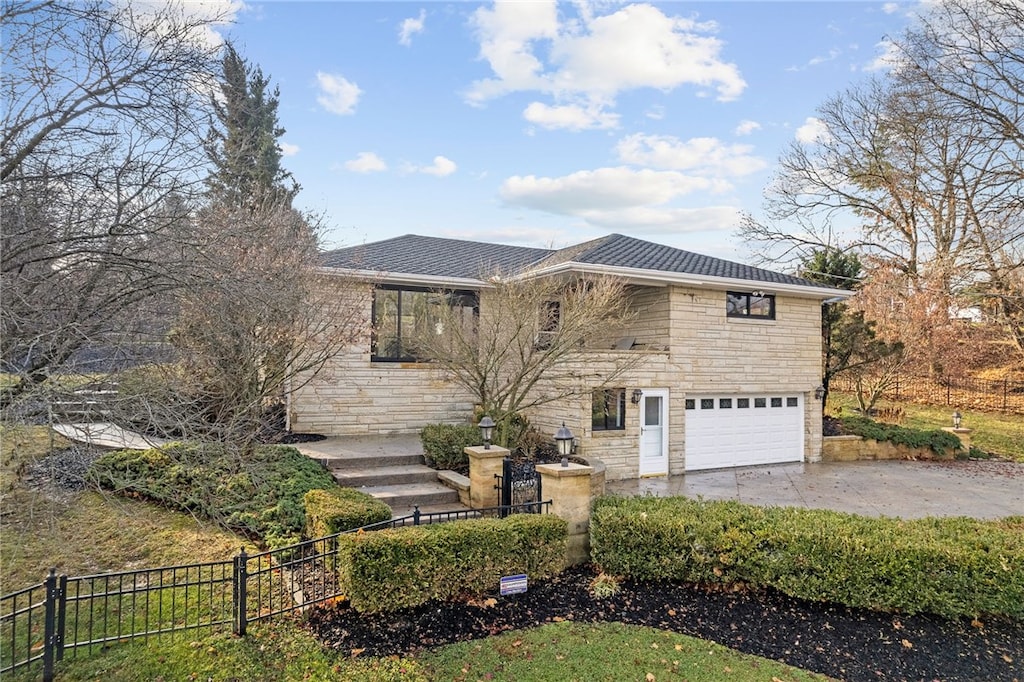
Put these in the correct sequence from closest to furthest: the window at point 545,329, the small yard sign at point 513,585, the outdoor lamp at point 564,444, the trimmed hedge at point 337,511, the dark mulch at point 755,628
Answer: the dark mulch at point 755,628
the small yard sign at point 513,585
the trimmed hedge at point 337,511
the outdoor lamp at point 564,444
the window at point 545,329

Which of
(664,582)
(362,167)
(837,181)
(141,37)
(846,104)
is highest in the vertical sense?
(846,104)

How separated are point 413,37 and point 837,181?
20959 mm

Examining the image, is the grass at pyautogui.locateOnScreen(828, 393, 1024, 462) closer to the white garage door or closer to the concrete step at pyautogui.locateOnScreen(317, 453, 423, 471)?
the white garage door

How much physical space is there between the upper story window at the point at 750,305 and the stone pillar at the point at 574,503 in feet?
26.6

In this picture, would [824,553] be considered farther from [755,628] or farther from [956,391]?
[956,391]

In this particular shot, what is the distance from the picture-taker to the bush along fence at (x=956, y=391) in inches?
744

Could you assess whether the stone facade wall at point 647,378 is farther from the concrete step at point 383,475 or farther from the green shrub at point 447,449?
the concrete step at point 383,475

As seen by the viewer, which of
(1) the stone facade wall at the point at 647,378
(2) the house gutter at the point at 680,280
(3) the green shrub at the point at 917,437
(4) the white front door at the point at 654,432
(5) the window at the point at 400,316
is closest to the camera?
(2) the house gutter at the point at 680,280

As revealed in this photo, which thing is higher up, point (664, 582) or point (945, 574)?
point (945, 574)

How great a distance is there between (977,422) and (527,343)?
17179mm

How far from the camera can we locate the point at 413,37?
9.80m

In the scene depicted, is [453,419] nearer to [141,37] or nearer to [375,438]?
[375,438]

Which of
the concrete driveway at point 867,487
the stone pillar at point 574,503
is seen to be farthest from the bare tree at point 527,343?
the stone pillar at point 574,503

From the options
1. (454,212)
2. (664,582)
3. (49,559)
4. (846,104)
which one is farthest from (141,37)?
(846,104)
